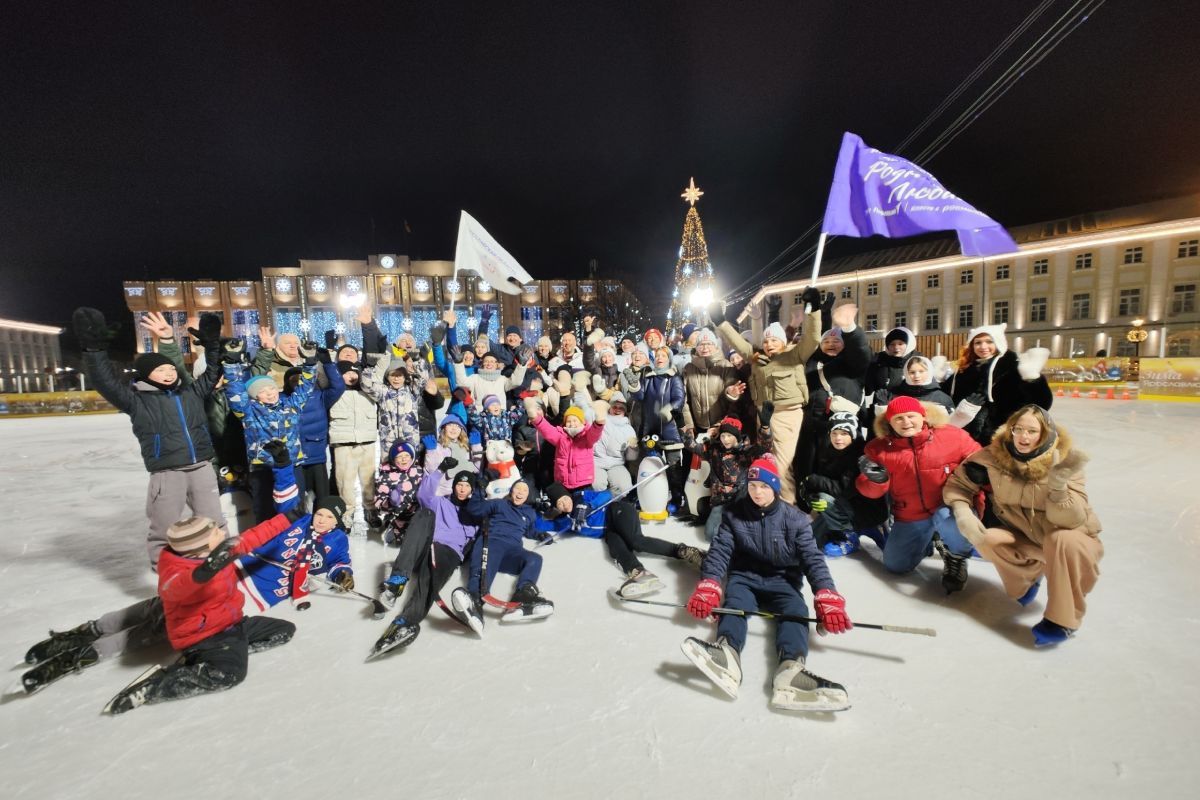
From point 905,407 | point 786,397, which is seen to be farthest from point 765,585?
point 786,397

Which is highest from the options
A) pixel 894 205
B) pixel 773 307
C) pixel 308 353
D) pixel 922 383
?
pixel 894 205

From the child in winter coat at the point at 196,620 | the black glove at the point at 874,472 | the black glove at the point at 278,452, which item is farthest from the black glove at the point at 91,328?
the black glove at the point at 874,472

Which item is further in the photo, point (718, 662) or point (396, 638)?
point (396, 638)

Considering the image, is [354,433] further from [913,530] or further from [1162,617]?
[1162,617]

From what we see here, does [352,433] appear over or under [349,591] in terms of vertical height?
over

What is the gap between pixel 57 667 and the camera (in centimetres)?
248

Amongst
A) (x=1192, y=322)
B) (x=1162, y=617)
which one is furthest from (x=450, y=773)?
(x=1192, y=322)

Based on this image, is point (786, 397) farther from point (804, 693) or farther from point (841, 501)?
point (804, 693)

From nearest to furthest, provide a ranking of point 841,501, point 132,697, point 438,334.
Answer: point 132,697 → point 841,501 → point 438,334

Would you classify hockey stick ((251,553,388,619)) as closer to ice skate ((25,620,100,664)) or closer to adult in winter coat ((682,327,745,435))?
ice skate ((25,620,100,664))

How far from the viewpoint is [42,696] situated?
2387 millimetres

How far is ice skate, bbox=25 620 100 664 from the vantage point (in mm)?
2548

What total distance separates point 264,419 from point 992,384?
20.8 feet

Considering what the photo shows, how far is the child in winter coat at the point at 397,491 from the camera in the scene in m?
4.17
